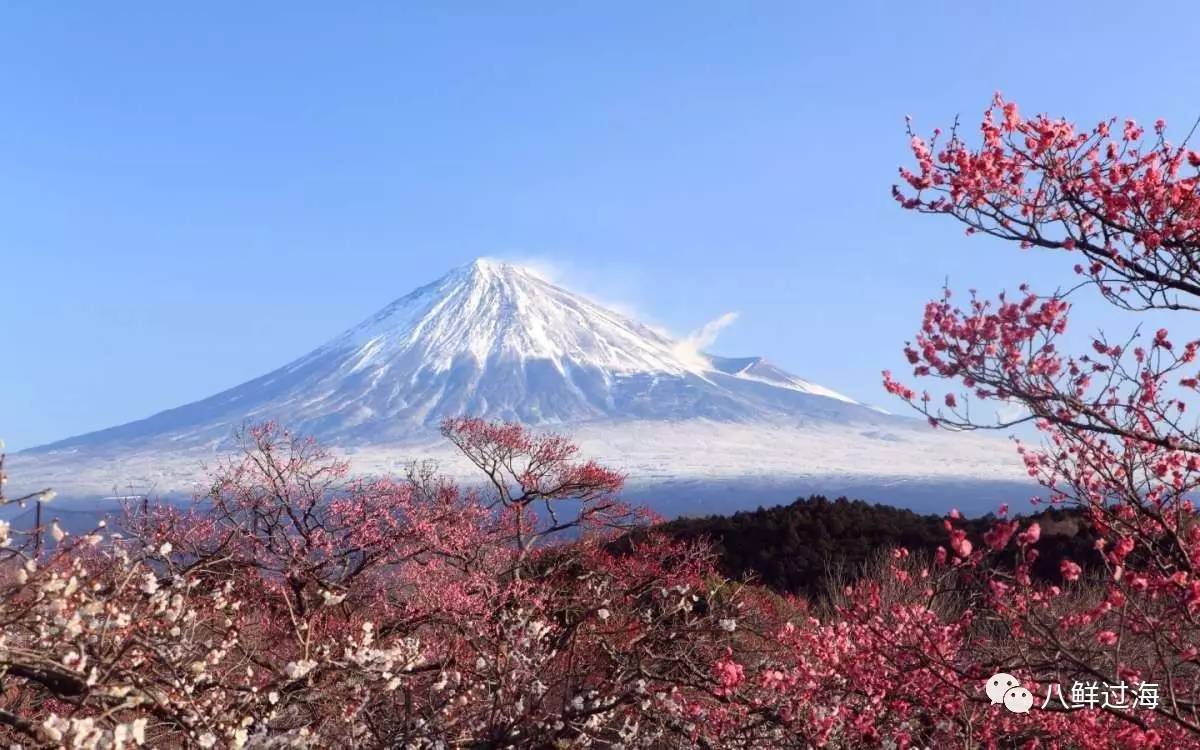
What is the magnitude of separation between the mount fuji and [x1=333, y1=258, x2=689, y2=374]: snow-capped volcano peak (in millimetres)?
304

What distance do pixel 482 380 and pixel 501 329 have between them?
18.5m

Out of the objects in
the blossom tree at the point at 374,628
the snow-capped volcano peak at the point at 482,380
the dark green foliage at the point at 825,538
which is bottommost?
the dark green foliage at the point at 825,538

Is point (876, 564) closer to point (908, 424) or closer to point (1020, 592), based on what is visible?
point (1020, 592)

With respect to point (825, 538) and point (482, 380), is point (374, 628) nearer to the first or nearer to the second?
point (825, 538)

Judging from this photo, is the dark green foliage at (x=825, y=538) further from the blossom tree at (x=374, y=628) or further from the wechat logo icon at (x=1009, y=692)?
the wechat logo icon at (x=1009, y=692)

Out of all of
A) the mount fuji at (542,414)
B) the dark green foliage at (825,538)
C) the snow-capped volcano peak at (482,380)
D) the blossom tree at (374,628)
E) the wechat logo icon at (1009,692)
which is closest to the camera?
the blossom tree at (374,628)

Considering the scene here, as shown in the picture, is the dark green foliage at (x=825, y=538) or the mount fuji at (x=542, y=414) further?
the mount fuji at (x=542, y=414)

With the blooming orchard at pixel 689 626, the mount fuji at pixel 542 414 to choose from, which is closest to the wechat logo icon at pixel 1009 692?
the blooming orchard at pixel 689 626

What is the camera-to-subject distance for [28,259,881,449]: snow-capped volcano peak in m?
125

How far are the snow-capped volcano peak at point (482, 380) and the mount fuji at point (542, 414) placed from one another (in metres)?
0.27

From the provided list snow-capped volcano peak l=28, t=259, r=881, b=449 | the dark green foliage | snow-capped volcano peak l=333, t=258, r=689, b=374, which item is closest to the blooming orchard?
the dark green foliage

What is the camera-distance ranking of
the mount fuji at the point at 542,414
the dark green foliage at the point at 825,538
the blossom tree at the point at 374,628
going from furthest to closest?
the mount fuji at the point at 542,414 < the dark green foliage at the point at 825,538 < the blossom tree at the point at 374,628

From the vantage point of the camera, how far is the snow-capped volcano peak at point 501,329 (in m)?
142

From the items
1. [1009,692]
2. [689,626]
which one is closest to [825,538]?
[689,626]
